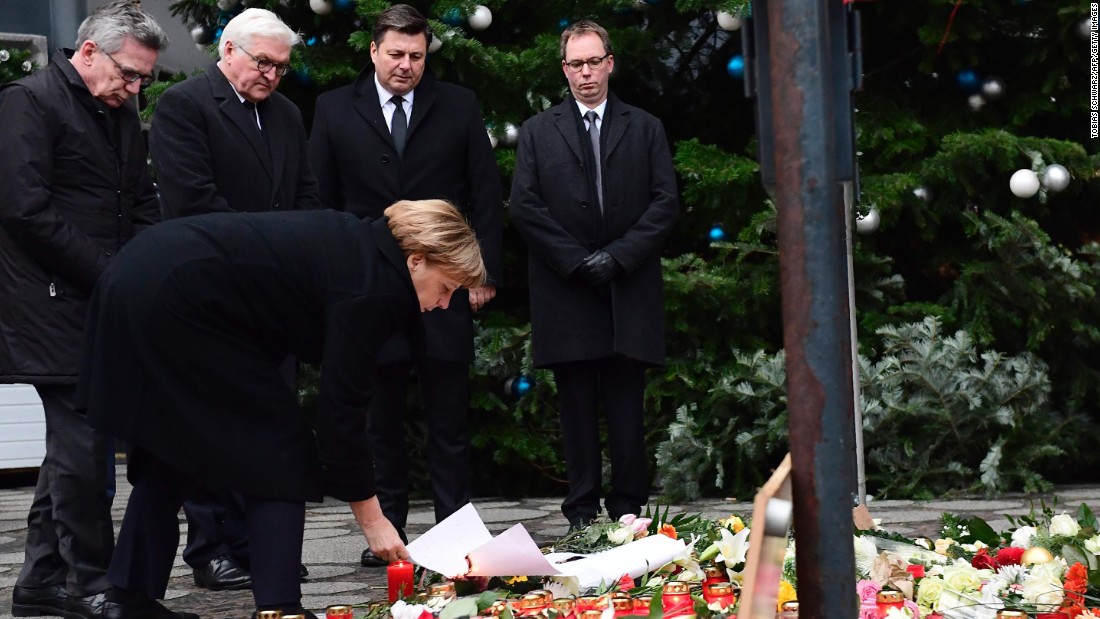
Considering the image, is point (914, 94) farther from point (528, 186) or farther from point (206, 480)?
point (206, 480)

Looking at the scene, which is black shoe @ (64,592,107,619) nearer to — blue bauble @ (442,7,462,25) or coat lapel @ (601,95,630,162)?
coat lapel @ (601,95,630,162)

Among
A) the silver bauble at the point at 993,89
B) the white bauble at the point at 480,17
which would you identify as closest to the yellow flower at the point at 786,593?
the white bauble at the point at 480,17

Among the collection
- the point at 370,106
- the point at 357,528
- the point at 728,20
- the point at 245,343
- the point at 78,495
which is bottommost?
the point at 357,528

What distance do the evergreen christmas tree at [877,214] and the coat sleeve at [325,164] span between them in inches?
49.7

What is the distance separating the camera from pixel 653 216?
564 centimetres

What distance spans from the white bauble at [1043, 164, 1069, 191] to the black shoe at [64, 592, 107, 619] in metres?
4.56

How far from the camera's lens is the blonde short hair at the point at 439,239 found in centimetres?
360

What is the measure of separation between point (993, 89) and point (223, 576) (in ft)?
15.0

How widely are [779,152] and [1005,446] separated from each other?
4954 millimetres

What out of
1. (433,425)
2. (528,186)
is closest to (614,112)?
(528,186)

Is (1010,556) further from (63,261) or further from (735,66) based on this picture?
(735,66)

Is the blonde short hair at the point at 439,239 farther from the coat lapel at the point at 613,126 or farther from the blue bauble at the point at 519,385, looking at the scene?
the blue bauble at the point at 519,385

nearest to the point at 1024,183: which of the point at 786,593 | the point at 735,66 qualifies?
the point at 735,66

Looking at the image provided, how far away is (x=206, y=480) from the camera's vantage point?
141 inches
